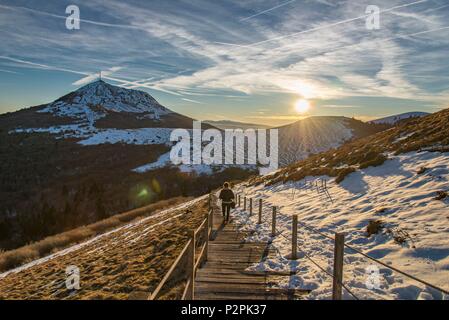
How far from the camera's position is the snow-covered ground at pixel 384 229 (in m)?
6.85

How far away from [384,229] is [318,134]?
14064cm

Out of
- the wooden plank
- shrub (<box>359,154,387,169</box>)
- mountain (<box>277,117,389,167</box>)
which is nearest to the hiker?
the wooden plank

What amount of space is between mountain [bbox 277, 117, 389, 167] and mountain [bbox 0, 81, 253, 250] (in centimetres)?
3839

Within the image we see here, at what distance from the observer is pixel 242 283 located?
23.7 feet

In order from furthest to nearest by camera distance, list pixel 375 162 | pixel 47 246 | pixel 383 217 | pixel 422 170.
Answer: pixel 47 246 < pixel 375 162 < pixel 422 170 < pixel 383 217

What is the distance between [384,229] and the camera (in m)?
9.97

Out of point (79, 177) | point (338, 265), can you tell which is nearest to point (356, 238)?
point (338, 265)

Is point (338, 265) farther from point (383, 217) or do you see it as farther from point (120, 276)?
point (120, 276)

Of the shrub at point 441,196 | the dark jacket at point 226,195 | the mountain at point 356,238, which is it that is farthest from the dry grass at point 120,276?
the shrub at point 441,196

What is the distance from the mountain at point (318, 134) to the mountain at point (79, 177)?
126 feet

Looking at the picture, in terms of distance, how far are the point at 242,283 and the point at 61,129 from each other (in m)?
157

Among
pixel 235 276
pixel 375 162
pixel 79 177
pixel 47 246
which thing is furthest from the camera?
pixel 79 177
